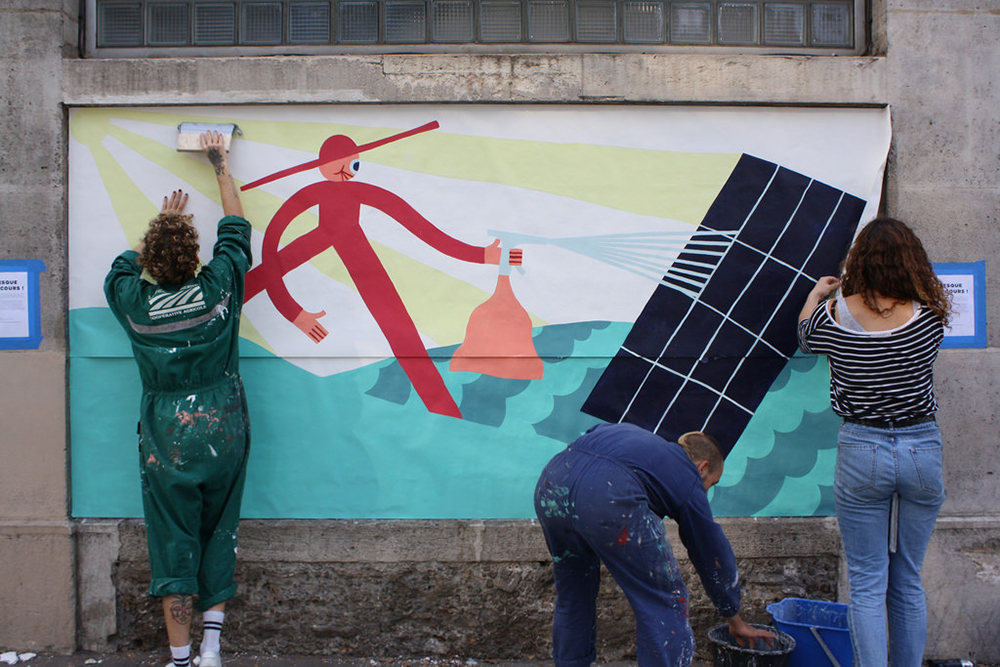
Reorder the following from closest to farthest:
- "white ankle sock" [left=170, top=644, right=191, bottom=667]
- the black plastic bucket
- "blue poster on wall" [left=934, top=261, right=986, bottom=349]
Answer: the black plastic bucket < "white ankle sock" [left=170, top=644, right=191, bottom=667] < "blue poster on wall" [left=934, top=261, right=986, bottom=349]

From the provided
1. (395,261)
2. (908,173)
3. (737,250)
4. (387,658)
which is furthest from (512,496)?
(908,173)

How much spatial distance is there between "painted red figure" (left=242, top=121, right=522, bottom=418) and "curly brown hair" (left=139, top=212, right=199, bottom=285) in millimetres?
513

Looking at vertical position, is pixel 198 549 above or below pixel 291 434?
below

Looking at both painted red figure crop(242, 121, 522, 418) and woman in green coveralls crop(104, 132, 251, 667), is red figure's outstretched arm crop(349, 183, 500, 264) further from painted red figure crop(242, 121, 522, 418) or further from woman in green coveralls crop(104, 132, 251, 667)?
woman in green coveralls crop(104, 132, 251, 667)

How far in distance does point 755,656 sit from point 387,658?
1820mm

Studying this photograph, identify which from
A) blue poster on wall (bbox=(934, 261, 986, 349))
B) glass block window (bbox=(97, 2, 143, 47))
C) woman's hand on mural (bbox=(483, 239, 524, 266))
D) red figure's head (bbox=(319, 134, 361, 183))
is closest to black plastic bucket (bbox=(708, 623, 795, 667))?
Result: blue poster on wall (bbox=(934, 261, 986, 349))

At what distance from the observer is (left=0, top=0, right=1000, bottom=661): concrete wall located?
3646mm

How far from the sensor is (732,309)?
12.2ft

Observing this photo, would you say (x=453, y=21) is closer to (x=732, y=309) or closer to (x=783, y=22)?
(x=783, y=22)

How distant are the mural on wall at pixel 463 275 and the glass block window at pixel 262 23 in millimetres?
446

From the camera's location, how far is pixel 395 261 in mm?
3701

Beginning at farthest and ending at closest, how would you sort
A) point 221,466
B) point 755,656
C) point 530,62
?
point 530,62 < point 221,466 < point 755,656

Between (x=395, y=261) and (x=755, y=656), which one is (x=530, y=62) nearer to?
(x=395, y=261)

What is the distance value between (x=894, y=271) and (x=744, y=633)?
1544 mm
